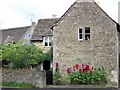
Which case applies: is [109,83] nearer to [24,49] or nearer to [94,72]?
[94,72]

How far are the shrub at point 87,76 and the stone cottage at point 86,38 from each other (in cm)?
87

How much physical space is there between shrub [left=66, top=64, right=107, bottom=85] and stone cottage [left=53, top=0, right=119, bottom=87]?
0.87 m

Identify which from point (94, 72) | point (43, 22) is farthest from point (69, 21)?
point (43, 22)

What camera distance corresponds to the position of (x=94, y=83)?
30.4m

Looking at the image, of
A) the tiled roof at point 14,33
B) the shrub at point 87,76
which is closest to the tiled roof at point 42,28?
the shrub at point 87,76

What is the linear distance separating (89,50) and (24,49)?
958cm

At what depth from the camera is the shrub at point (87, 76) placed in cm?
3005

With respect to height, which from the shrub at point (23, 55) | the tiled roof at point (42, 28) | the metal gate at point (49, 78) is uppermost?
the tiled roof at point (42, 28)

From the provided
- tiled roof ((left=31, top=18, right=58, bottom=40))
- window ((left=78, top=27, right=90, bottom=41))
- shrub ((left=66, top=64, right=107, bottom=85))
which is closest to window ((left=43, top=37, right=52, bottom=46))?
tiled roof ((left=31, top=18, right=58, bottom=40))

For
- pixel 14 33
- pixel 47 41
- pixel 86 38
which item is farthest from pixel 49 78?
pixel 14 33

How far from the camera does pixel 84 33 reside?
32.2 metres

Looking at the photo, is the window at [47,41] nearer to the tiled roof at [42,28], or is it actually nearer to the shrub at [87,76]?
the tiled roof at [42,28]

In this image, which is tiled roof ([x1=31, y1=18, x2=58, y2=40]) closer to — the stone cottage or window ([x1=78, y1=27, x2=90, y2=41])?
the stone cottage

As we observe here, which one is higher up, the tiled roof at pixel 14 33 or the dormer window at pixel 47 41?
the tiled roof at pixel 14 33
